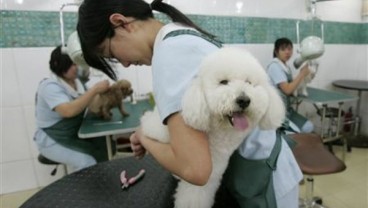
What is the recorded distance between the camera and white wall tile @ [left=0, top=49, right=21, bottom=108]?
6.73 feet

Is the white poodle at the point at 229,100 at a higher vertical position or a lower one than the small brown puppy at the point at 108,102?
higher

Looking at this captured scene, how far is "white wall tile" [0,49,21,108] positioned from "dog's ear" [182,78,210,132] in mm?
1978

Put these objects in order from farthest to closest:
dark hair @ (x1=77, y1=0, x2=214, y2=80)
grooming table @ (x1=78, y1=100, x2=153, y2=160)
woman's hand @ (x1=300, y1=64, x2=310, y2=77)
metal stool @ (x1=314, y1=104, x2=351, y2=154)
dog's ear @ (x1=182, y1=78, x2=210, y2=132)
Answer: metal stool @ (x1=314, y1=104, x2=351, y2=154)
woman's hand @ (x1=300, y1=64, x2=310, y2=77)
grooming table @ (x1=78, y1=100, x2=153, y2=160)
dark hair @ (x1=77, y1=0, x2=214, y2=80)
dog's ear @ (x1=182, y1=78, x2=210, y2=132)

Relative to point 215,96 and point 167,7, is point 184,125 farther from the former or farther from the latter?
point 167,7

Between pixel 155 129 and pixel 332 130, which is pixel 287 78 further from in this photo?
pixel 155 129

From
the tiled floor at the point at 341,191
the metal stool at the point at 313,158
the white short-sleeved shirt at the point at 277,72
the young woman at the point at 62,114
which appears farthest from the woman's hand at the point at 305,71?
the young woman at the point at 62,114

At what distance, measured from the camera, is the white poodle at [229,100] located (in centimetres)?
58

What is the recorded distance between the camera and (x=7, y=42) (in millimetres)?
2035

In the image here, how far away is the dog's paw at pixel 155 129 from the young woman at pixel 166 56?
0.06 feet

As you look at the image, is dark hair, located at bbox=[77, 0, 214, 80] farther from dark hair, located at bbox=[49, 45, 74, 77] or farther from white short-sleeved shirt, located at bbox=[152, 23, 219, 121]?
dark hair, located at bbox=[49, 45, 74, 77]

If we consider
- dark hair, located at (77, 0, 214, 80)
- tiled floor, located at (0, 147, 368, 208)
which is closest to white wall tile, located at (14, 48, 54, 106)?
tiled floor, located at (0, 147, 368, 208)

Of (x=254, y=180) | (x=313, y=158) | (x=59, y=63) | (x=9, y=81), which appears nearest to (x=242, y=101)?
(x=254, y=180)

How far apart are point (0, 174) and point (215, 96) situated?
7.48ft

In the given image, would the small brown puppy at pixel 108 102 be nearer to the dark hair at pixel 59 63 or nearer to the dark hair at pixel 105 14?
the dark hair at pixel 59 63
